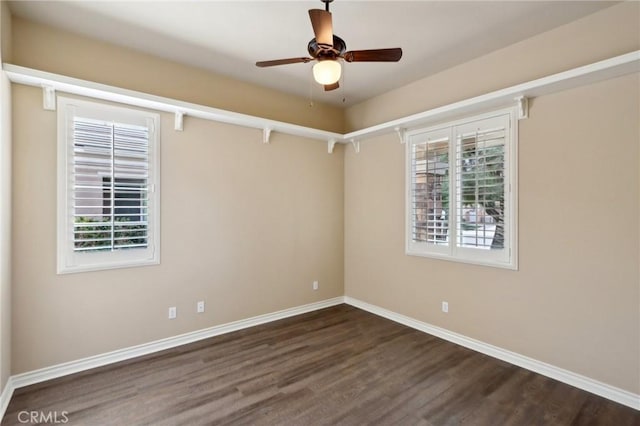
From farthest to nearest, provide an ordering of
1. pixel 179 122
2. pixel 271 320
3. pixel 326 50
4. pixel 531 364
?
pixel 271 320 → pixel 179 122 → pixel 531 364 → pixel 326 50

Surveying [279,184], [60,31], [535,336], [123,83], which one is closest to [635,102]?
[535,336]

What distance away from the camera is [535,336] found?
114 inches

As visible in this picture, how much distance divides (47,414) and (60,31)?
3256 millimetres

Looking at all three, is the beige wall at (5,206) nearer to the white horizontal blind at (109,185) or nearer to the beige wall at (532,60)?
the white horizontal blind at (109,185)

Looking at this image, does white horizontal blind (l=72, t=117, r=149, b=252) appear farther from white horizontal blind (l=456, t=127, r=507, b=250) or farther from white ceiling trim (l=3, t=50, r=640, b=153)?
white horizontal blind (l=456, t=127, r=507, b=250)

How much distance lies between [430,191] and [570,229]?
56.4 inches

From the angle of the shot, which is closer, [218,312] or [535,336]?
[535,336]

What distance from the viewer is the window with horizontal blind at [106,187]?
2.81 meters

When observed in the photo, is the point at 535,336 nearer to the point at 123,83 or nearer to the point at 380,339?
the point at 380,339

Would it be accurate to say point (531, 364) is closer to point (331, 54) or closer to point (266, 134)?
point (331, 54)

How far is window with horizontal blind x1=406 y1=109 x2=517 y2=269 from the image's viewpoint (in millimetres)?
3082

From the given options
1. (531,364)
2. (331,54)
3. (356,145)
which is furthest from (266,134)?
(531,364)

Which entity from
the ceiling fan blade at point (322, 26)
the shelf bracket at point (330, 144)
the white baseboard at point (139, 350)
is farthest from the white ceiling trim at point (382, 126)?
the white baseboard at point (139, 350)

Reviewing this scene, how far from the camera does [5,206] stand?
240cm
